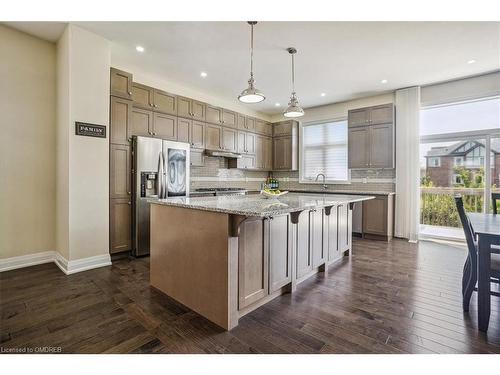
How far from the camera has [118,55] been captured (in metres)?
3.71

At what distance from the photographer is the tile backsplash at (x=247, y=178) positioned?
5.22 meters

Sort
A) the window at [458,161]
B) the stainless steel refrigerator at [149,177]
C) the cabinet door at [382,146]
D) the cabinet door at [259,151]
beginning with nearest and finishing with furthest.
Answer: the stainless steel refrigerator at [149,177]
the window at [458,161]
the cabinet door at [382,146]
the cabinet door at [259,151]

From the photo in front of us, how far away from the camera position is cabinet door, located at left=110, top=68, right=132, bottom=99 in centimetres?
350

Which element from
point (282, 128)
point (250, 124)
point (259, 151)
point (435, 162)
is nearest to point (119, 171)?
point (250, 124)

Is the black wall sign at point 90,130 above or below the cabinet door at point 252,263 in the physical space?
above

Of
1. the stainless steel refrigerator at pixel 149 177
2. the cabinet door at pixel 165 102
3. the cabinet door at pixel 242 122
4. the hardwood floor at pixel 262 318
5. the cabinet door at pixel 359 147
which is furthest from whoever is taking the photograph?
the cabinet door at pixel 242 122

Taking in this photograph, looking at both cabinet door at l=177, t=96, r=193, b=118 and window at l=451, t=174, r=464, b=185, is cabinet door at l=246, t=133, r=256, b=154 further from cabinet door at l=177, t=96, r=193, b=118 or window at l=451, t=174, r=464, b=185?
window at l=451, t=174, r=464, b=185

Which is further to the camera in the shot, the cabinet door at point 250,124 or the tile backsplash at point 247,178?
the cabinet door at point 250,124

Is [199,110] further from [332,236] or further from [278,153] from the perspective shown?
[332,236]

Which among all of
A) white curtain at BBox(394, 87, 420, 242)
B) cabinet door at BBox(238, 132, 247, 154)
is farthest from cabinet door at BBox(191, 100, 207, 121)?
white curtain at BBox(394, 87, 420, 242)

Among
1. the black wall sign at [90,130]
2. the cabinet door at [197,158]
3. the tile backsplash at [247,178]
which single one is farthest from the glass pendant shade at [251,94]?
the tile backsplash at [247,178]

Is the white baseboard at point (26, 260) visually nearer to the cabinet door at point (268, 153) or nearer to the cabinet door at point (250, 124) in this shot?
the cabinet door at point (250, 124)

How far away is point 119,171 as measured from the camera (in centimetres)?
355

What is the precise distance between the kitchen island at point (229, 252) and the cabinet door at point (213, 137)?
8.72ft
